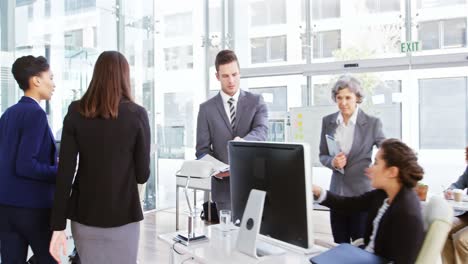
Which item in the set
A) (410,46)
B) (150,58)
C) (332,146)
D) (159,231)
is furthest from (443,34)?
(159,231)

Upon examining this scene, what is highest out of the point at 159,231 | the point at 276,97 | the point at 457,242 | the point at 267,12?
the point at 267,12

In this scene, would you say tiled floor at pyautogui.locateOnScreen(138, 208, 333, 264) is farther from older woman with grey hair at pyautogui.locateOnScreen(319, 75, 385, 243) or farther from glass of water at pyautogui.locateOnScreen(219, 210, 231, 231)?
glass of water at pyautogui.locateOnScreen(219, 210, 231, 231)

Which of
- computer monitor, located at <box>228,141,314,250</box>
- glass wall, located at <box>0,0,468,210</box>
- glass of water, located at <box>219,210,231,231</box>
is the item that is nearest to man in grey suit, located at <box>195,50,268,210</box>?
glass of water, located at <box>219,210,231,231</box>

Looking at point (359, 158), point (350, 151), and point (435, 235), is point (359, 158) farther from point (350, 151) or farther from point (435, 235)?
point (435, 235)

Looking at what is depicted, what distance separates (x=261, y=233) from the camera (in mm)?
1709

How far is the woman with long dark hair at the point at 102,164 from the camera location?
5.47ft

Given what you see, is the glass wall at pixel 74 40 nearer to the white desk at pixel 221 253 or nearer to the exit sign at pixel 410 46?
the white desk at pixel 221 253

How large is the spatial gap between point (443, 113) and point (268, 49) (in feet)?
8.92

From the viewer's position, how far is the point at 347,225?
94.1 inches

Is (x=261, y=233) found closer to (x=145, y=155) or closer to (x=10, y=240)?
(x=145, y=155)

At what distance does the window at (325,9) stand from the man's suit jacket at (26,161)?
Answer: 503 cm

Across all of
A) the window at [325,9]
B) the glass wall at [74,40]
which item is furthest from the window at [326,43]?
the glass wall at [74,40]

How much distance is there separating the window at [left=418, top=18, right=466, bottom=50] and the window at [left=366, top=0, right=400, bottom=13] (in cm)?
44

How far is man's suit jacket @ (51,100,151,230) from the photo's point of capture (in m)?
1.67
